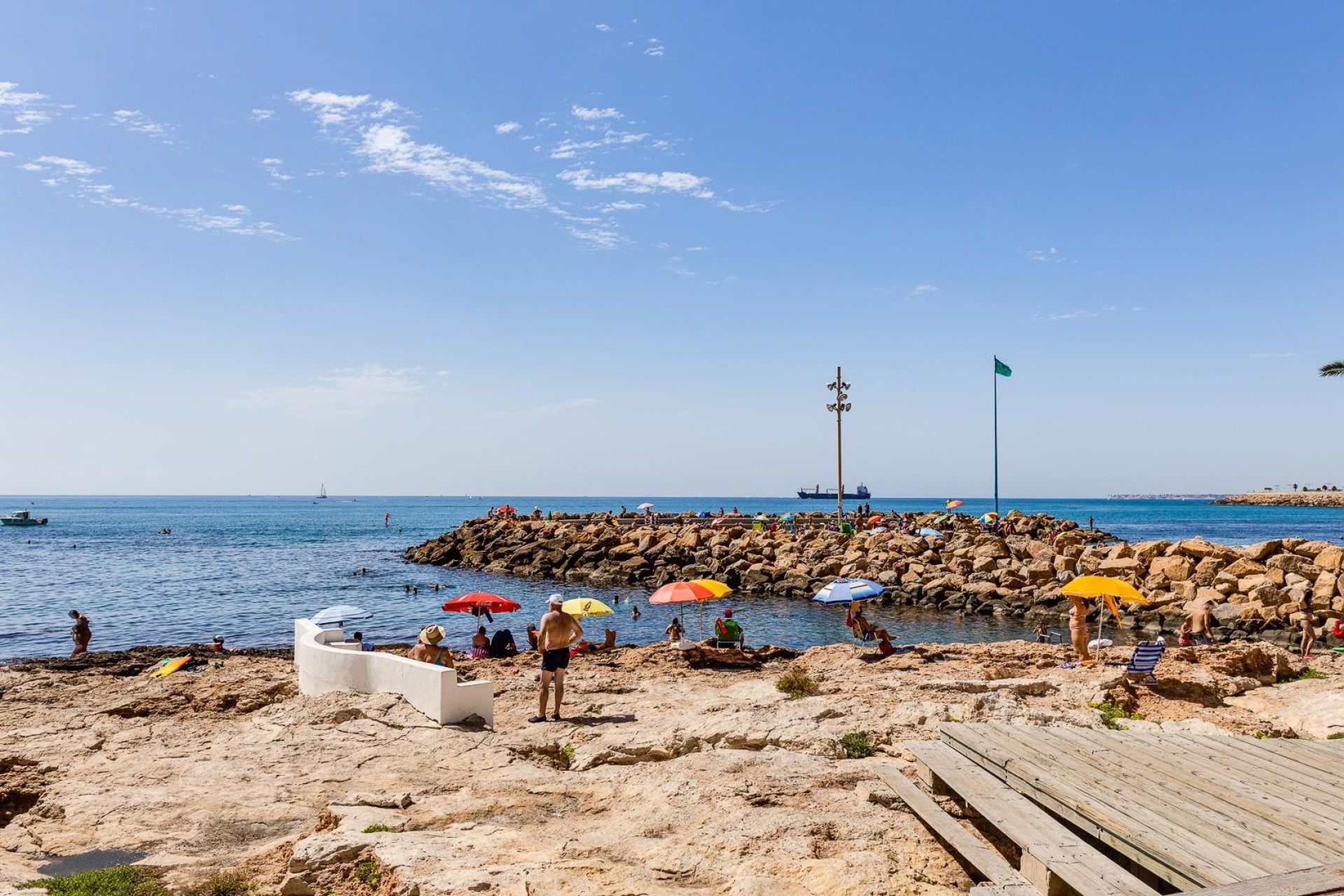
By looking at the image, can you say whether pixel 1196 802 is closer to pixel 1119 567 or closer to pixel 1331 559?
pixel 1119 567

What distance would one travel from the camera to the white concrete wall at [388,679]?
10.8m

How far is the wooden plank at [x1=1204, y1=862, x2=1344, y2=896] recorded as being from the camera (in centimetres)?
396

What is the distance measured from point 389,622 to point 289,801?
2192 cm

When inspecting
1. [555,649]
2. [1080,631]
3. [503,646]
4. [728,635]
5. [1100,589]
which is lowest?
[503,646]

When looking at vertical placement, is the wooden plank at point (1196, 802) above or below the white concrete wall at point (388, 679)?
above

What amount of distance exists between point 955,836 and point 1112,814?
97 cm

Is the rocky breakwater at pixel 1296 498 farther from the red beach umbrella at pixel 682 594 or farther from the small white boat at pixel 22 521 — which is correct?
the small white boat at pixel 22 521

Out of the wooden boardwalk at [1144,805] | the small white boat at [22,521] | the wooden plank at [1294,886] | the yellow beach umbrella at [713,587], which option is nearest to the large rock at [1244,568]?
the yellow beach umbrella at [713,587]

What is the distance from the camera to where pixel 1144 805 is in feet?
17.2

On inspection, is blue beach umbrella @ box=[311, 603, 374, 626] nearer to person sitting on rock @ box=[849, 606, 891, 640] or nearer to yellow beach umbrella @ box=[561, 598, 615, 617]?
yellow beach umbrella @ box=[561, 598, 615, 617]

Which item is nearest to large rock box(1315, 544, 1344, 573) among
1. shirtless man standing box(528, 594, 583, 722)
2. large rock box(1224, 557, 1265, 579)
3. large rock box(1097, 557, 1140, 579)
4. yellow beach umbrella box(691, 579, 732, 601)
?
large rock box(1224, 557, 1265, 579)

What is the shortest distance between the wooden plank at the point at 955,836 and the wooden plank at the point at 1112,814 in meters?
0.52

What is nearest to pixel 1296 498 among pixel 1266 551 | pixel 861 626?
pixel 1266 551

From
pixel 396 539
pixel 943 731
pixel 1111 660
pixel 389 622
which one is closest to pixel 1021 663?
pixel 1111 660
